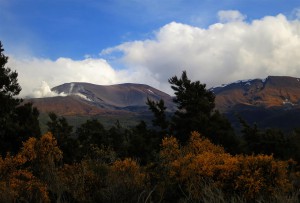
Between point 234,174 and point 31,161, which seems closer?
point 234,174

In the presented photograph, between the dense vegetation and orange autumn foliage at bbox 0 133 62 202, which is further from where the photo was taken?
orange autumn foliage at bbox 0 133 62 202

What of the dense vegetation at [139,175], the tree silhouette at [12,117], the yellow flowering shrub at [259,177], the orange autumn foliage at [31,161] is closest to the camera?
the dense vegetation at [139,175]

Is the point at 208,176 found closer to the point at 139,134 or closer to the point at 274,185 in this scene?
the point at 274,185

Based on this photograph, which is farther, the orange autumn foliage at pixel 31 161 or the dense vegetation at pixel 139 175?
the orange autumn foliage at pixel 31 161

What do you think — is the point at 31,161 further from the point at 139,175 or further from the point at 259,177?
the point at 259,177

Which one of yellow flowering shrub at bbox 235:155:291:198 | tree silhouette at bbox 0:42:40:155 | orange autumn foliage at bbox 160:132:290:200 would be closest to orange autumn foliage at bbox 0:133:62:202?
orange autumn foliage at bbox 160:132:290:200

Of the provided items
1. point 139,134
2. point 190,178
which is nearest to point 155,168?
point 190,178

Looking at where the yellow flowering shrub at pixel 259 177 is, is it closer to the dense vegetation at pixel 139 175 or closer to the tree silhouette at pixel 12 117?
the dense vegetation at pixel 139 175

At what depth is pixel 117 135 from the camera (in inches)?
2272

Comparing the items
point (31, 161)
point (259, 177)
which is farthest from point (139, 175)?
point (31, 161)

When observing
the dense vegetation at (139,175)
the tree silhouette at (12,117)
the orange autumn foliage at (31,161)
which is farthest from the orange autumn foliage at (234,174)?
the tree silhouette at (12,117)

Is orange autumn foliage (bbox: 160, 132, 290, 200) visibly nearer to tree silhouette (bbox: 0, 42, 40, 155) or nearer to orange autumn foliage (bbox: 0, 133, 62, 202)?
orange autumn foliage (bbox: 0, 133, 62, 202)

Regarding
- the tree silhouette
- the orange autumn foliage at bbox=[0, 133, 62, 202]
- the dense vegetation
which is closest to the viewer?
the dense vegetation

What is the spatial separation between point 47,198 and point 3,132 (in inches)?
766
